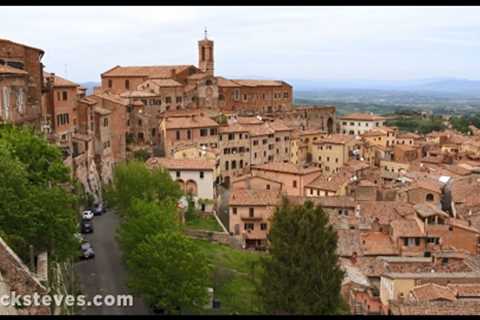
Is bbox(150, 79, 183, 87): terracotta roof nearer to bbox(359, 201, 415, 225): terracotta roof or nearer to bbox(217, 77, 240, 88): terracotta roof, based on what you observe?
bbox(217, 77, 240, 88): terracotta roof

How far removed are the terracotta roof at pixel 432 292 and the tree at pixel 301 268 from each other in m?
5.07

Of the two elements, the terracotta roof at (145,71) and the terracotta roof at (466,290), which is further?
the terracotta roof at (145,71)

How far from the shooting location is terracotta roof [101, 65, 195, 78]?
4675cm

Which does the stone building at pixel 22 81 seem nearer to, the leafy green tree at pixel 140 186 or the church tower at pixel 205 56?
the leafy green tree at pixel 140 186

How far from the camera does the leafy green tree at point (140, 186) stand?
71.0 feet

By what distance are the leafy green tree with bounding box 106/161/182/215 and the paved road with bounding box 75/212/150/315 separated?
4.81 feet

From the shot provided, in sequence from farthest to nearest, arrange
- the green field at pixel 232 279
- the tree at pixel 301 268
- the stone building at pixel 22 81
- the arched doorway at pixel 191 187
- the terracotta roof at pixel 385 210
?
the arched doorway at pixel 191 187 → the terracotta roof at pixel 385 210 → the stone building at pixel 22 81 → the green field at pixel 232 279 → the tree at pixel 301 268

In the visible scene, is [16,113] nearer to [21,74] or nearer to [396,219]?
[21,74]

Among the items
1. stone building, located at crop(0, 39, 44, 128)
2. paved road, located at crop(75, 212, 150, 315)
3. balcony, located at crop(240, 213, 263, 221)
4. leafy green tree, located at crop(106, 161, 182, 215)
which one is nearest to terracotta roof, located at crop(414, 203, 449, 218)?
balcony, located at crop(240, 213, 263, 221)

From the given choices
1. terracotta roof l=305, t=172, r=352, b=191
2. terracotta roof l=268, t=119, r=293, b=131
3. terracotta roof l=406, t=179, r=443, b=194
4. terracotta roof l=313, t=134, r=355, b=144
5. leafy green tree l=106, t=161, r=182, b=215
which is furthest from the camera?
terracotta roof l=313, t=134, r=355, b=144

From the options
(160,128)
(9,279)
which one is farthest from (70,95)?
(9,279)

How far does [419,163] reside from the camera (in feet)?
133

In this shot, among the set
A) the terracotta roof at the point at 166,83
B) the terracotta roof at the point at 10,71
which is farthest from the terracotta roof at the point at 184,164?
the terracotta roof at the point at 166,83

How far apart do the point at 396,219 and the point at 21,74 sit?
670 inches
